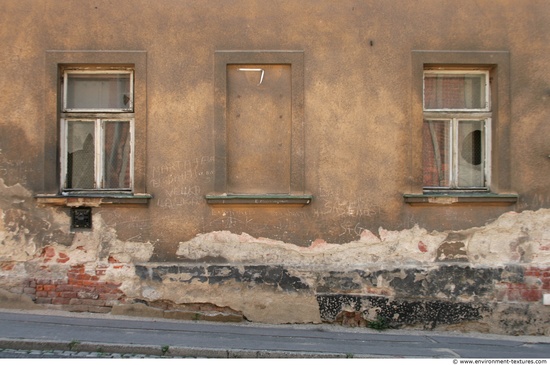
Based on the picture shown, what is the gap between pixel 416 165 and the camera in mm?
6352

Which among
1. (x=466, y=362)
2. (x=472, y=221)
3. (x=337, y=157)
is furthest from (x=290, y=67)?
(x=466, y=362)

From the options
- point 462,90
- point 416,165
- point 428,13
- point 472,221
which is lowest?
point 472,221

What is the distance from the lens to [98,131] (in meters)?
6.57

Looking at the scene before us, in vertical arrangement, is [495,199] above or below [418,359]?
above

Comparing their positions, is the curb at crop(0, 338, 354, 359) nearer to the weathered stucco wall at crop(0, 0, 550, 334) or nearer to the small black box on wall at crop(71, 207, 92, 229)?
the weathered stucco wall at crop(0, 0, 550, 334)

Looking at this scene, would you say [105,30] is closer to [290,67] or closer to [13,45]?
[13,45]

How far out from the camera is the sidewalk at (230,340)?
5.16 meters

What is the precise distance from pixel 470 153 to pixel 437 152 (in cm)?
44

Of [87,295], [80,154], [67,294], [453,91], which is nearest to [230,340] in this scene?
[87,295]

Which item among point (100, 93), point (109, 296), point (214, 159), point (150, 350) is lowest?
point (150, 350)

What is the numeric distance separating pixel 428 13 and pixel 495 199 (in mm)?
2476

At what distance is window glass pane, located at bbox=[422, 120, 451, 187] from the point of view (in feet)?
21.5

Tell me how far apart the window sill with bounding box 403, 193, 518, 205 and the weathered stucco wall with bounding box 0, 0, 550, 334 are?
0.07 meters

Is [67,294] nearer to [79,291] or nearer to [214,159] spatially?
[79,291]
